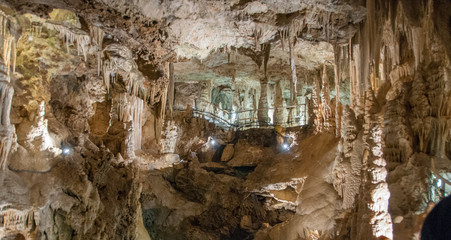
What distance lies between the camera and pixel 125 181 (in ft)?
32.8

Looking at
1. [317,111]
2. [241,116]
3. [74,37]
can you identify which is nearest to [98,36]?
[74,37]

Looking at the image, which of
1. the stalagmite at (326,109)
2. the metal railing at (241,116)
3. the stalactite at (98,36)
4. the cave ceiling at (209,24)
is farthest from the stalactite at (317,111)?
the stalactite at (98,36)

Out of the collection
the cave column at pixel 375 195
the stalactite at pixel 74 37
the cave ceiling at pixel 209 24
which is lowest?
the cave column at pixel 375 195

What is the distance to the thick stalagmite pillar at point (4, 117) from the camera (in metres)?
6.79

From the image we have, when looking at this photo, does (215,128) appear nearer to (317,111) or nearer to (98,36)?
(317,111)

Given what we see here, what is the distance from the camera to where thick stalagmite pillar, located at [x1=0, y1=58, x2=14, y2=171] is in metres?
6.79

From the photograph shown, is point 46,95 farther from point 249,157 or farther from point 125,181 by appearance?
point 249,157

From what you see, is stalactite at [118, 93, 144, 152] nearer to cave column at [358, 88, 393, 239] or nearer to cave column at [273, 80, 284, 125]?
cave column at [273, 80, 284, 125]

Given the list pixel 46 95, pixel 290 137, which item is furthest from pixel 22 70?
pixel 290 137

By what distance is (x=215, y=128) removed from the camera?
18000 mm

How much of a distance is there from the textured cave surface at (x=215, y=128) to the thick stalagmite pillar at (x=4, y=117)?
1.2 inches

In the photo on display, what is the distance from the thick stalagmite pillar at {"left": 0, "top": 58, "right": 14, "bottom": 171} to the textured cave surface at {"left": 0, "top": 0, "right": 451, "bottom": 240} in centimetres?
3

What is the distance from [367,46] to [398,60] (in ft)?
6.31

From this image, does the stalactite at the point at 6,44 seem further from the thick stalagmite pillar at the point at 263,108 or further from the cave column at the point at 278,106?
the cave column at the point at 278,106
